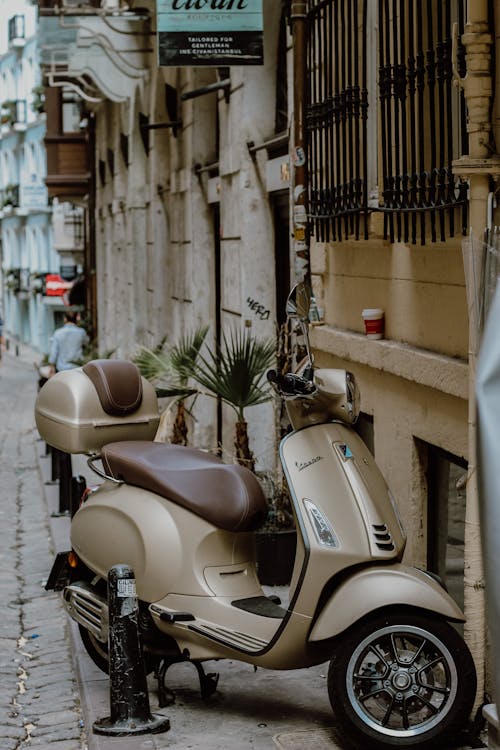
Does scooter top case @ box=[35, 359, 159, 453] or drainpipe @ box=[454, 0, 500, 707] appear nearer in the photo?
drainpipe @ box=[454, 0, 500, 707]

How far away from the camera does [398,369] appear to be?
7.45 metres

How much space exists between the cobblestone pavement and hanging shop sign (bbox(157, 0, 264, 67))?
12.8 feet

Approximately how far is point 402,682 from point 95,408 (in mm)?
2179

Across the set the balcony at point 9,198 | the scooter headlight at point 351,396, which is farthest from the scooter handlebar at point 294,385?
the balcony at point 9,198

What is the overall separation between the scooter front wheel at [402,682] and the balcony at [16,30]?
191ft

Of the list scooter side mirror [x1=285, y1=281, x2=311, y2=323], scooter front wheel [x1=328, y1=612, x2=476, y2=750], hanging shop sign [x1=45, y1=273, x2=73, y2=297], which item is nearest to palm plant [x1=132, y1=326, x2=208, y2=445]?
scooter side mirror [x1=285, y1=281, x2=311, y2=323]

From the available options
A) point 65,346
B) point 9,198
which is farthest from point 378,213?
point 9,198

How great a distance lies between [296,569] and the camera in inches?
223

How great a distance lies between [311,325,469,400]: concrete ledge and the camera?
6.52 metres

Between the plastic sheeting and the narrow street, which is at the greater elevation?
the plastic sheeting

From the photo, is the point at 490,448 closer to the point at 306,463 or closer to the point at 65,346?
the point at 306,463

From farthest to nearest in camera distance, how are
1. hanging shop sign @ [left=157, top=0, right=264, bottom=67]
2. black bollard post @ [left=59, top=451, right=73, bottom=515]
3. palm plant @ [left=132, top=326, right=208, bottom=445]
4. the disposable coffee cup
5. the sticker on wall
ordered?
1. black bollard post @ [left=59, top=451, right=73, bottom=515]
2. hanging shop sign @ [left=157, top=0, right=264, bottom=67]
3. palm plant @ [left=132, top=326, right=208, bottom=445]
4. the sticker on wall
5. the disposable coffee cup

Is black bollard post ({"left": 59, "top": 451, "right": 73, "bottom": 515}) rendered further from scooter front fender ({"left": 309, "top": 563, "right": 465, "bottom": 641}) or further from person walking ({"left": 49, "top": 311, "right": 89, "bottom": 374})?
scooter front fender ({"left": 309, "top": 563, "right": 465, "bottom": 641})

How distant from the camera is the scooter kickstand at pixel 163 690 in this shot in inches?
245
